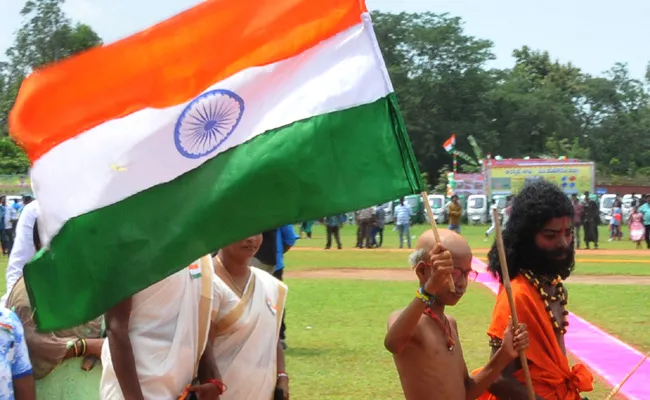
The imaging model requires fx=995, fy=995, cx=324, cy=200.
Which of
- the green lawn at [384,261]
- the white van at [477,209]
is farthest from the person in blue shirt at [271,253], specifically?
the white van at [477,209]

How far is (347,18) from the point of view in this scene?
3.97 m

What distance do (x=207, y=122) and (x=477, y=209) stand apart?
4775 centimetres

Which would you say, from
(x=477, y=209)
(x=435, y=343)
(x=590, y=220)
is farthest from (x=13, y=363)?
(x=477, y=209)

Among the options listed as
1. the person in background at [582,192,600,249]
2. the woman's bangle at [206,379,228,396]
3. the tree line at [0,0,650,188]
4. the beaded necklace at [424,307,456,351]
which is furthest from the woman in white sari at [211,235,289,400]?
the tree line at [0,0,650,188]

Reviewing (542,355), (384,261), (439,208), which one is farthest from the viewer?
(439,208)

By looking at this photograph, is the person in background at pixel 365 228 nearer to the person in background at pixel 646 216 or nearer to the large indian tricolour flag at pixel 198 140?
the person in background at pixel 646 216

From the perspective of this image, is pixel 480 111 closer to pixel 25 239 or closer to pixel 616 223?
pixel 616 223

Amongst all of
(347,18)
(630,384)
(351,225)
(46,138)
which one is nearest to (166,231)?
(46,138)

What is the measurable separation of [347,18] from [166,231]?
1.11m

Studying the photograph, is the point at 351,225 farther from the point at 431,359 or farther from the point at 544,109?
the point at 431,359

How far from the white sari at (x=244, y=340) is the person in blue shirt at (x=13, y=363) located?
81cm

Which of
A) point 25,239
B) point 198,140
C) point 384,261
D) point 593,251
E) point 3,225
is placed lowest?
point 593,251

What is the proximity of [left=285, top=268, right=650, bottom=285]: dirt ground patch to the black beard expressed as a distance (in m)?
14.6

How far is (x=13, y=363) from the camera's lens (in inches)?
152
